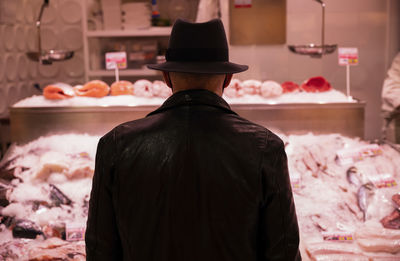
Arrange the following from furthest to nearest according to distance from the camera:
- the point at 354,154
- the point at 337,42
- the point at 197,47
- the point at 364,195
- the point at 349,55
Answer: the point at 337,42
the point at 349,55
the point at 354,154
the point at 364,195
the point at 197,47

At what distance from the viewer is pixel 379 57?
522cm

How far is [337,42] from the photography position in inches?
205

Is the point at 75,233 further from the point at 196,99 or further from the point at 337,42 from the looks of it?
the point at 337,42


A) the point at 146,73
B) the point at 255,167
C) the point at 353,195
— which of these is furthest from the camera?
→ the point at 146,73

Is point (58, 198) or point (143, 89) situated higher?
point (143, 89)

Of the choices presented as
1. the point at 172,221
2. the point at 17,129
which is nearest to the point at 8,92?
the point at 17,129

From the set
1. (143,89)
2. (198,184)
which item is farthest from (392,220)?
(143,89)

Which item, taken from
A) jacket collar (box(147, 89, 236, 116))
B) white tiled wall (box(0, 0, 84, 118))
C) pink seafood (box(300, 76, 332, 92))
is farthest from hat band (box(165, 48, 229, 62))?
white tiled wall (box(0, 0, 84, 118))

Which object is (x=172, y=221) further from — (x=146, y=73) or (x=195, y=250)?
(x=146, y=73)

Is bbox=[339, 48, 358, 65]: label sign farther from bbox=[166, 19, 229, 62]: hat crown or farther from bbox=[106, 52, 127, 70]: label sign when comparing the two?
bbox=[166, 19, 229, 62]: hat crown

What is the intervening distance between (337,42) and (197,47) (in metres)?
4.13

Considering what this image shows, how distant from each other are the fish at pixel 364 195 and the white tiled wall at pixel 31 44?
12.1ft

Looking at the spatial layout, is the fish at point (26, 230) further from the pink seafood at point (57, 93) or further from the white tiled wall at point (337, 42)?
the white tiled wall at point (337, 42)

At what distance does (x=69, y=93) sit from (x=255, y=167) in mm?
2130
